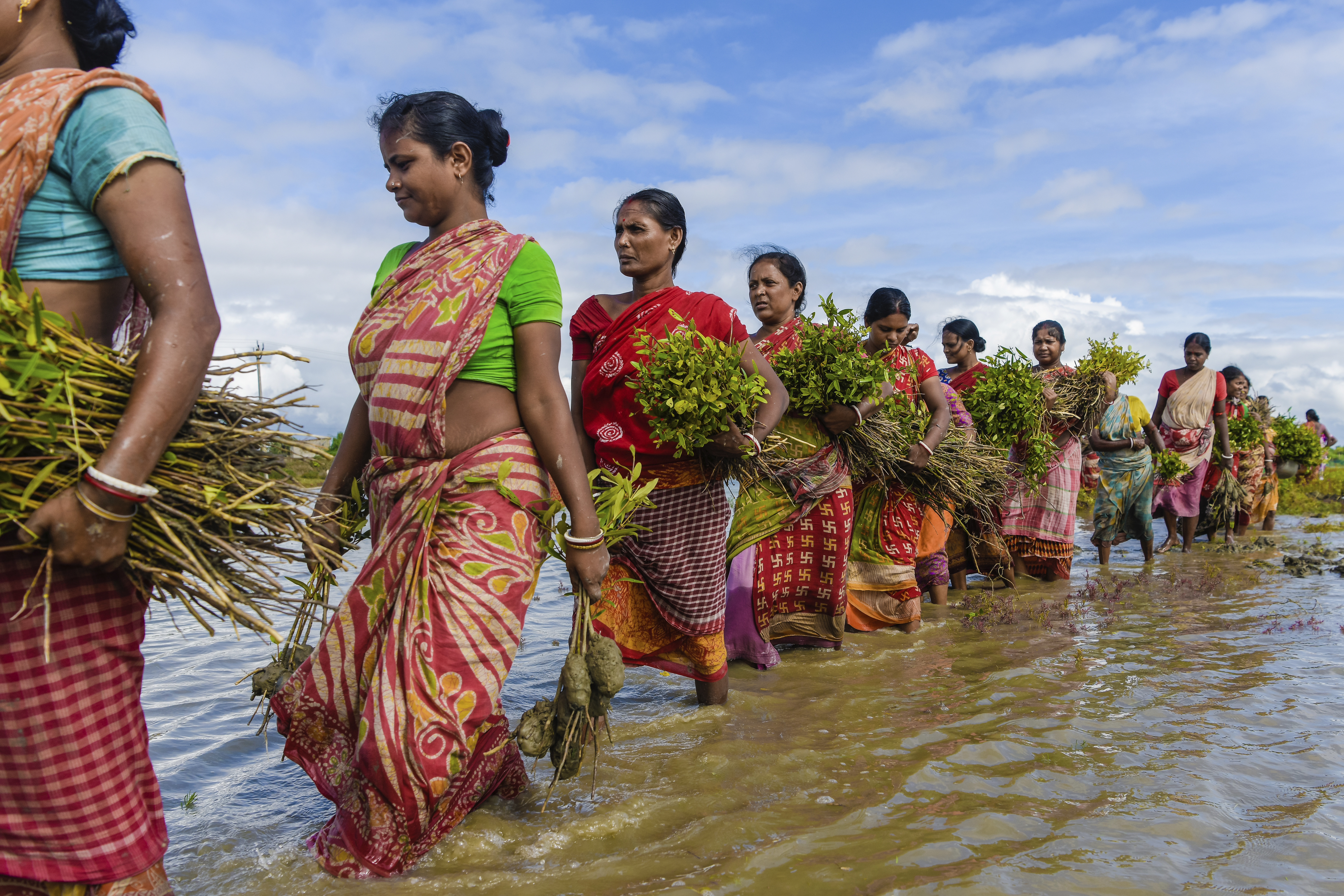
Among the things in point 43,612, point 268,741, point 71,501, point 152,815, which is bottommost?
point 268,741

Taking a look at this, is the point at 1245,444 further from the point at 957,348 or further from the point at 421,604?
the point at 421,604

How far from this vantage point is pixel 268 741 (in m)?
4.45

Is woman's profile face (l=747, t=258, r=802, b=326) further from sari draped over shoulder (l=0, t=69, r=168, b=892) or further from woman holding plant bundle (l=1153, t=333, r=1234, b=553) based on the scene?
woman holding plant bundle (l=1153, t=333, r=1234, b=553)

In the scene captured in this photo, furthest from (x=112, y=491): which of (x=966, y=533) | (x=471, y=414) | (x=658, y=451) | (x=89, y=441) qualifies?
(x=966, y=533)

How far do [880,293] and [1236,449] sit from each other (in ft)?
27.1

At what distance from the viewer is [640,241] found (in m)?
4.32

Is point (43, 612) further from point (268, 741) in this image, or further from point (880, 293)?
point (880, 293)

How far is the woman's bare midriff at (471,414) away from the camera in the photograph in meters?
2.85

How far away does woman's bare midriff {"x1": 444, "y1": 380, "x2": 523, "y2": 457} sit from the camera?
112 inches

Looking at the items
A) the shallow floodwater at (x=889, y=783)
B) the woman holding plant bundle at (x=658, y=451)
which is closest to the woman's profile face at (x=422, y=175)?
the woman holding plant bundle at (x=658, y=451)

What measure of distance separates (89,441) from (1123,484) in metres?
9.83

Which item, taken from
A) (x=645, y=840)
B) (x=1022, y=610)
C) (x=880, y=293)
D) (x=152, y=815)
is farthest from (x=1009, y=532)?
(x=152, y=815)

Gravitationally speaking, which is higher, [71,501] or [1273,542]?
[71,501]

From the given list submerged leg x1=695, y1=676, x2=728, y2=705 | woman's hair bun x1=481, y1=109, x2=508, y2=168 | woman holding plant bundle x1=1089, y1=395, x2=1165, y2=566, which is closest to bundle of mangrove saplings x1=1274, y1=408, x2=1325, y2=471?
woman holding plant bundle x1=1089, y1=395, x2=1165, y2=566
